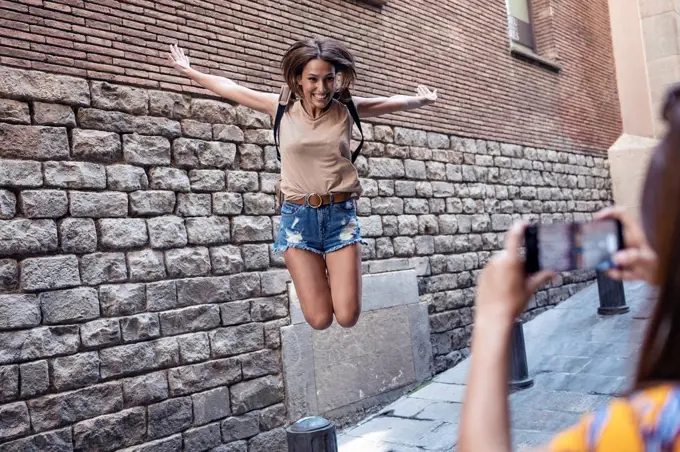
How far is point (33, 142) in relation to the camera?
4.21 metres

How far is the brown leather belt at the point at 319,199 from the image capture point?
12.0 feet

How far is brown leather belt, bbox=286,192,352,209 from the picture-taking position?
366cm

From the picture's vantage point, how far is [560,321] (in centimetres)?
837

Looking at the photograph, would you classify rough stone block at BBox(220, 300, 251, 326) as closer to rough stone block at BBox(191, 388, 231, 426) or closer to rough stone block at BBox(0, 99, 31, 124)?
rough stone block at BBox(191, 388, 231, 426)

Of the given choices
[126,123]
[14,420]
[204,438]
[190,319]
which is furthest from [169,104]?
[204,438]

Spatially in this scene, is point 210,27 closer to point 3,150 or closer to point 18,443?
point 3,150

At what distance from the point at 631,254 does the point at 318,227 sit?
2.80 meters

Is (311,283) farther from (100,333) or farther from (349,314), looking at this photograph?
(100,333)

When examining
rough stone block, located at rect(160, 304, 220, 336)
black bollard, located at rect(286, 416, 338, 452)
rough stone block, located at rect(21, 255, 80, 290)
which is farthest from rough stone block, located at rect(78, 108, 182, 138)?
black bollard, located at rect(286, 416, 338, 452)

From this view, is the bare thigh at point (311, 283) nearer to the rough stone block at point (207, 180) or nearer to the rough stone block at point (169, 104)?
the rough stone block at point (207, 180)

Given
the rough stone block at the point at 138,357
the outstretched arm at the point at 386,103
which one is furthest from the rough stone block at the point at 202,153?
the outstretched arm at the point at 386,103

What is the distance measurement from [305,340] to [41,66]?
117 inches

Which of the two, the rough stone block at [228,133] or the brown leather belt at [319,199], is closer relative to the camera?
the brown leather belt at [319,199]

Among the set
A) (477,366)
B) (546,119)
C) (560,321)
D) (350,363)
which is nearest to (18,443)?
(350,363)
